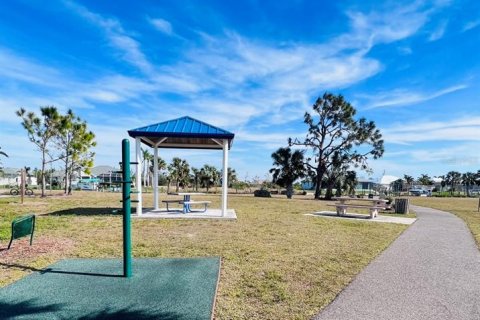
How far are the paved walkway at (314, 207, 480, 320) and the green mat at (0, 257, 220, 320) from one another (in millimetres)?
1615

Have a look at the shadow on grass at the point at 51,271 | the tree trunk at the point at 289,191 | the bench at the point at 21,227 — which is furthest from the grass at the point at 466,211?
the tree trunk at the point at 289,191

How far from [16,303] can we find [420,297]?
4.94 m

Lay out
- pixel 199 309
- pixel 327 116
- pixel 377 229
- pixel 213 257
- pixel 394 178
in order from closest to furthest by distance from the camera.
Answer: pixel 199 309
pixel 213 257
pixel 377 229
pixel 327 116
pixel 394 178

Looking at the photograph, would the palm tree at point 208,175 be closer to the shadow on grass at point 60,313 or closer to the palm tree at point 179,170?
the palm tree at point 179,170

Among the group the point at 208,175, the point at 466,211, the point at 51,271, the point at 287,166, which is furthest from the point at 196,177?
the point at 51,271

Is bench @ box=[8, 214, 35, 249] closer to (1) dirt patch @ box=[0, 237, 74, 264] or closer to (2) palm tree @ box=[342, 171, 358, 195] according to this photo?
(1) dirt patch @ box=[0, 237, 74, 264]

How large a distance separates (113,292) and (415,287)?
4.13 m

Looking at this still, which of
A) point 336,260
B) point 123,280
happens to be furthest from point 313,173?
point 123,280

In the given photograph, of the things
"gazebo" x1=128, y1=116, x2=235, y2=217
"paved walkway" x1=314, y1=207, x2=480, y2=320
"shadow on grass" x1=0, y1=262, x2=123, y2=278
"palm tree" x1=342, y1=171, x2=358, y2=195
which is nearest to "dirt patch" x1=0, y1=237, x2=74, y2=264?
"shadow on grass" x1=0, y1=262, x2=123, y2=278

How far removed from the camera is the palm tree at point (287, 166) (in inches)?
1448

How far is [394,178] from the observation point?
278 feet

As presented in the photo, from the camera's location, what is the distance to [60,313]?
3477 millimetres

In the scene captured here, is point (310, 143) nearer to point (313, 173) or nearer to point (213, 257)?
point (313, 173)

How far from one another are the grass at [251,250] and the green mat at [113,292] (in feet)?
0.95
